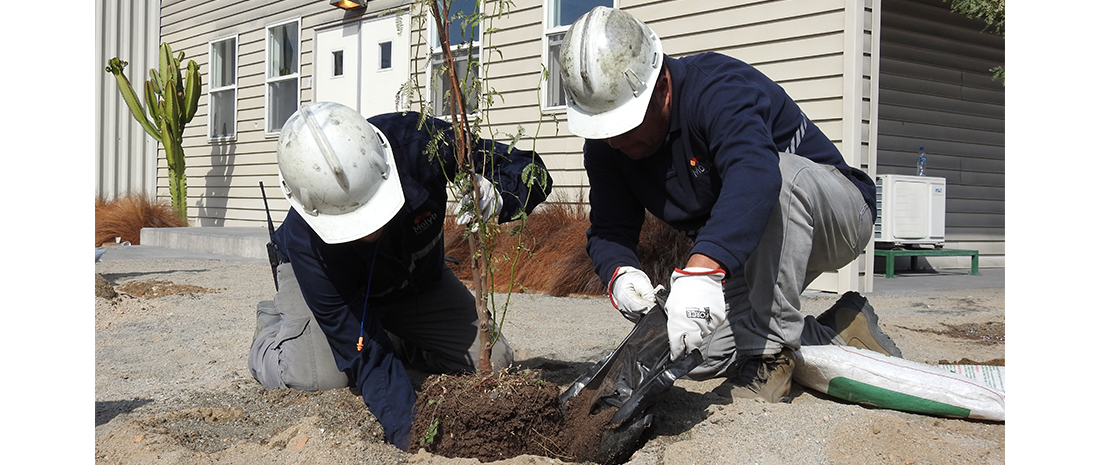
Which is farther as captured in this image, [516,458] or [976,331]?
[976,331]

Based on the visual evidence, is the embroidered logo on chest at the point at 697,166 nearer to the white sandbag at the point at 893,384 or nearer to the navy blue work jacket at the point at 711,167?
the navy blue work jacket at the point at 711,167

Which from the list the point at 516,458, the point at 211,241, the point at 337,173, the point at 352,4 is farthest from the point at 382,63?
the point at 516,458

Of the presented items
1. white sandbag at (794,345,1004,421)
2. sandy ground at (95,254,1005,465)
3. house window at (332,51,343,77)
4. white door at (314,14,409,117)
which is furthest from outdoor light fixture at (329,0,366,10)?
white sandbag at (794,345,1004,421)

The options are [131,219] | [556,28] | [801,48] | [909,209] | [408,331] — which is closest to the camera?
[408,331]

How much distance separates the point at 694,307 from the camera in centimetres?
212

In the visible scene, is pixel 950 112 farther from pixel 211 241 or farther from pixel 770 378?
pixel 211 241

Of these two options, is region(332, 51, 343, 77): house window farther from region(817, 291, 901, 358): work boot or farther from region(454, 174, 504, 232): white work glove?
Answer: region(817, 291, 901, 358): work boot

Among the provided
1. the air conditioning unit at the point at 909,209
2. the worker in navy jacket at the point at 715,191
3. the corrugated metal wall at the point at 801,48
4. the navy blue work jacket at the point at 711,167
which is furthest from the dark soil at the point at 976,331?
the air conditioning unit at the point at 909,209

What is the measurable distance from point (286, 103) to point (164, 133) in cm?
239

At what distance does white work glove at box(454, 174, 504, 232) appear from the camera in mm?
2410

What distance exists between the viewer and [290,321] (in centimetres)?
328

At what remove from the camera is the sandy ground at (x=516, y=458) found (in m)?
2.12

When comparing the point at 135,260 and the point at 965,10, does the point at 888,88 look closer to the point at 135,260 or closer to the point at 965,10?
the point at 965,10

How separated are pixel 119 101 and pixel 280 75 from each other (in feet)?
15.9
